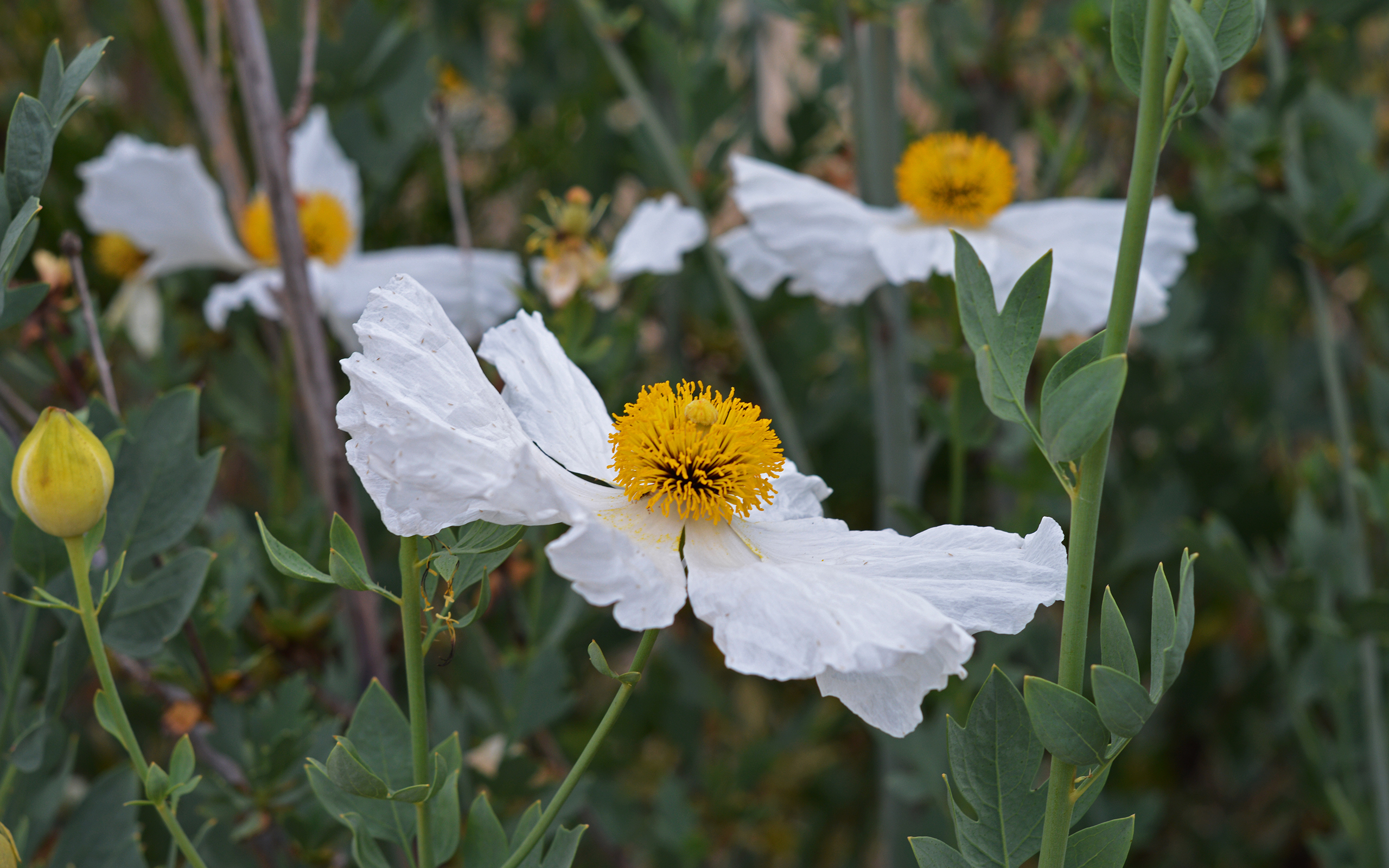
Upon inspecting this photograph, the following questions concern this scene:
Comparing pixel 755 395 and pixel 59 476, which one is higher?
pixel 59 476

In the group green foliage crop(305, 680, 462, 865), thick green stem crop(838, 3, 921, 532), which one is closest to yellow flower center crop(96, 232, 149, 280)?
thick green stem crop(838, 3, 921, 532)

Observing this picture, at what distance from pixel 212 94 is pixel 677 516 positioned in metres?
0.56

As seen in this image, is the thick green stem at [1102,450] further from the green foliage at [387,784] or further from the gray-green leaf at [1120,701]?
the green foliage at [387,784]

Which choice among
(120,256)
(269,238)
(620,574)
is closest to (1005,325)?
(620,574)

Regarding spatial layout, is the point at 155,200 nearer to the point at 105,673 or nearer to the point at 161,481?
the point at 161,481

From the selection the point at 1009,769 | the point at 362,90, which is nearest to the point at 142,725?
the point at 362,90

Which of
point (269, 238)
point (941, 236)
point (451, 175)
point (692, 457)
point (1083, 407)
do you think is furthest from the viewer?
point (269, 238)

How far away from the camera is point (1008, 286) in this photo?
0.77 meters

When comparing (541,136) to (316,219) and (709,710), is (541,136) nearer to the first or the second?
(316,219)

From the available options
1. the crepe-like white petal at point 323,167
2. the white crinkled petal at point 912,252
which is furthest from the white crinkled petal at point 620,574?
the crepe-like white petal at point 323,167

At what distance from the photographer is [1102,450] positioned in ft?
1.31

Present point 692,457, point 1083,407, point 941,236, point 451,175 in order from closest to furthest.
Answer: point 1083,407 → point 692,457 → point 451,175 → point 941,236

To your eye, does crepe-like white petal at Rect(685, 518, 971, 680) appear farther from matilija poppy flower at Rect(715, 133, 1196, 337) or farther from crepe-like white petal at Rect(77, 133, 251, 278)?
crepe-like white petal at Rect(77, 133, 251, 278)

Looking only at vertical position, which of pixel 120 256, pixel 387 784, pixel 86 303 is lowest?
pixel 120 256
